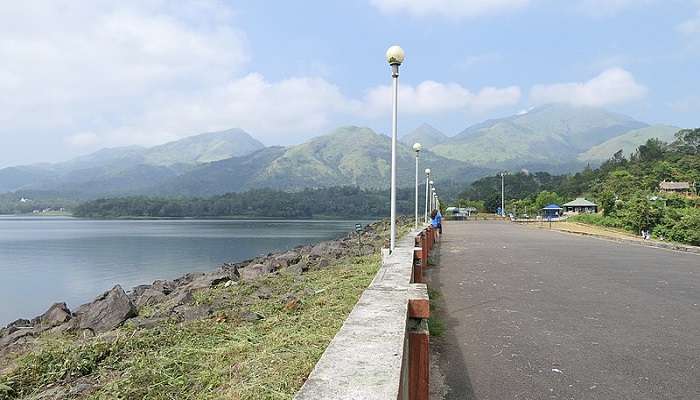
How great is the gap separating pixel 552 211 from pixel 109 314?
218 ft

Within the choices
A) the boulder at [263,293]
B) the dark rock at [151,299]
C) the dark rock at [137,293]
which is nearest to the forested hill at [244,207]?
the dark rock at [137,293]

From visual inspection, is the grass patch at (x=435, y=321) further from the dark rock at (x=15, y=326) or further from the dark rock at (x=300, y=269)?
the dark rock at (x=15, y=326)

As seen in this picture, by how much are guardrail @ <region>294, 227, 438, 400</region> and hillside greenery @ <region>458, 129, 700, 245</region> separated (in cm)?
2664

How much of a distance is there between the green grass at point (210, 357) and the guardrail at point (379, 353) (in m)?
0.58

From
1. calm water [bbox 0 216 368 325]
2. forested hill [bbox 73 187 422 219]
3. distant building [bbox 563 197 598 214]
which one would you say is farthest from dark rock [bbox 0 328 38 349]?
forested hill [bbox 73 187 422 219]

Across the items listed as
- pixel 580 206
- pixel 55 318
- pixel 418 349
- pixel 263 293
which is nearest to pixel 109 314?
pixel 263 293

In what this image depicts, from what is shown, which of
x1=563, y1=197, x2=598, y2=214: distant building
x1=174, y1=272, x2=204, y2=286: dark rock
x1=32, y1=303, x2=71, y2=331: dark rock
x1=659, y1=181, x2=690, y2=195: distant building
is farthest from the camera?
x1=563, y1=197, x2=598, y2=214: distant building

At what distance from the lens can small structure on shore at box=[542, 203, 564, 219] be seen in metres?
65.6

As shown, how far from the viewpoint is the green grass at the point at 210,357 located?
14.1 feet

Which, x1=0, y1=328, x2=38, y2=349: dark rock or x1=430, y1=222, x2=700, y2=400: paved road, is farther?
x1=0, y1=328, x2=38, y2=349: dark rock

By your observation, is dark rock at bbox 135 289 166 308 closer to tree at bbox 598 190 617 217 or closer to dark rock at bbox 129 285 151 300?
dark rock at bbox 129 285 151 300

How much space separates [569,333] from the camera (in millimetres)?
6555

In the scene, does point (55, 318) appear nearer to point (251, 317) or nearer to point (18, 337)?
point (18, 337)

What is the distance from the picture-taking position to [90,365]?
6.80 m
